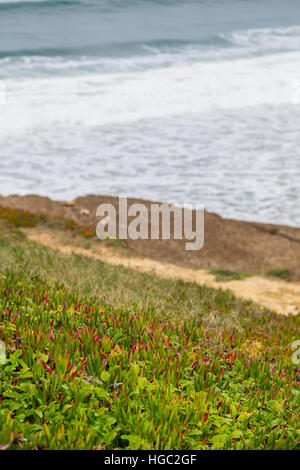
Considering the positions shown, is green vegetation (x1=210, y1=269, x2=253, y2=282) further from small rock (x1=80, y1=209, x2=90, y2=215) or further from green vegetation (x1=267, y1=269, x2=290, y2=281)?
small rock (x1=80, y1=209, x2=90, y2=215)

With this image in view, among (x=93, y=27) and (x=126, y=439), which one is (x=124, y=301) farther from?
(x=93, y=27)

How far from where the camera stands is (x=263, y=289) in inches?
459

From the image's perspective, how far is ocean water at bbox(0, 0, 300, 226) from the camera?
1856cm

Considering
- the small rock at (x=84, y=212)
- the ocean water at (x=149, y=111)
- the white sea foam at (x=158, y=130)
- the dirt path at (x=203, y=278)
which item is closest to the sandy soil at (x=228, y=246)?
the small rock at (x=84, y=212)

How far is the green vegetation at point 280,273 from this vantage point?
12.6m

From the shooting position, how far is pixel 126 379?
12.7ft

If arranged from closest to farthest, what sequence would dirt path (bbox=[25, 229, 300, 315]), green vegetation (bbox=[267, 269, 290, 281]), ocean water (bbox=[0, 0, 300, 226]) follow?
dirt path (bbox=[25, 229, 300, 315])
green vegetation (bbox=[267, 269, 290, 281])
ocean water (bbox=[0, 0, 300, 226])

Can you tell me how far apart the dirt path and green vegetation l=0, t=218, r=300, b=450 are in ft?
16.0


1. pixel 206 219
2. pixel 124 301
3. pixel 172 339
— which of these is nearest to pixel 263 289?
pixel 206 219

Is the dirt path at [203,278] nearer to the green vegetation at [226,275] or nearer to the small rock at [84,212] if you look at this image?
the green vegetation at [226,275]

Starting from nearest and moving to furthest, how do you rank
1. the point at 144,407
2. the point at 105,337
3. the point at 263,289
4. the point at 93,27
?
the point at 144,407
the point at 105,337
the point at 263,289
the point at 93,27

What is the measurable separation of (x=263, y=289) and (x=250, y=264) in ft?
6.68

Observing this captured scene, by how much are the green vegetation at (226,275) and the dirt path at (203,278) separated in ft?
0.47

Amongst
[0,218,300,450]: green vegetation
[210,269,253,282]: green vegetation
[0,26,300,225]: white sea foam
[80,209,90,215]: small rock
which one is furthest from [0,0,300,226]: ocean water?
[0,218,300,450]: green vegetation
